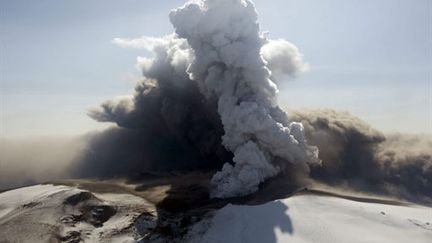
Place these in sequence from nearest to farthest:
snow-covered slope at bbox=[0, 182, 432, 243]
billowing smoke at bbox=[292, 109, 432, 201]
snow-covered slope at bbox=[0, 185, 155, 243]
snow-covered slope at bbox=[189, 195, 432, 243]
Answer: snow-covered slope at bbox=[189, 195, 432, 243]
snow-covered slope at bbox=[0, 182, 432, 243]
snow-covered slope at bbox=[0, 185, 155, 243]
billowing smoke at bbox=[292, 109, 432, 201]

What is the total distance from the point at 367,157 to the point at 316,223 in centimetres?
3477

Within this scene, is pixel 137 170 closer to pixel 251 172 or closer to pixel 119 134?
pixel 119 134

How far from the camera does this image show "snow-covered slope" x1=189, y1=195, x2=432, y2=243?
171 ft

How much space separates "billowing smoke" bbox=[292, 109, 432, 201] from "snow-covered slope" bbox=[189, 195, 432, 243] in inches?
583

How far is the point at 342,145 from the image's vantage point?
89.9 meters

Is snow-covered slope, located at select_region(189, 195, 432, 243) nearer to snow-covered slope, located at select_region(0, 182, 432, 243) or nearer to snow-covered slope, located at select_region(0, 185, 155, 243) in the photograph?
snow-covered slope, located at select_region(0, 182, 432, 243)

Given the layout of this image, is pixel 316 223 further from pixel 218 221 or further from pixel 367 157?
pixel 367 157

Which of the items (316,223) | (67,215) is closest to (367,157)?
(316,223)

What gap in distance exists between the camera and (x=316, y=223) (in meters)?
55.4

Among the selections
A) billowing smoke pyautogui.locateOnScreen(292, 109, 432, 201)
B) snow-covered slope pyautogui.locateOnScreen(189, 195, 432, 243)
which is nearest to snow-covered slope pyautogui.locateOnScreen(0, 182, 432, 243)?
snow-covered slope pyautogui.locateOnScreen(189, 195, 432, 243)

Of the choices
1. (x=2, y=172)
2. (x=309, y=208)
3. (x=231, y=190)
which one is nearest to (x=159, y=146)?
(x=2, y=172)

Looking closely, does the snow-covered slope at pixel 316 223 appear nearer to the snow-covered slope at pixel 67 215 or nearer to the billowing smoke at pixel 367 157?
the snow-covered slope at pixel 67 215

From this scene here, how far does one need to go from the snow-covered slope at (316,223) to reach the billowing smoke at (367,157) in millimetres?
14809

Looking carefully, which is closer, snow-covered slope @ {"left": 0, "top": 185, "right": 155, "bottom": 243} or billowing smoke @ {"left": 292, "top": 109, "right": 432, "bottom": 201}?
snow-covered slope @ {"left": 0, "top": 185, "right": 155, "bottom": 243}
